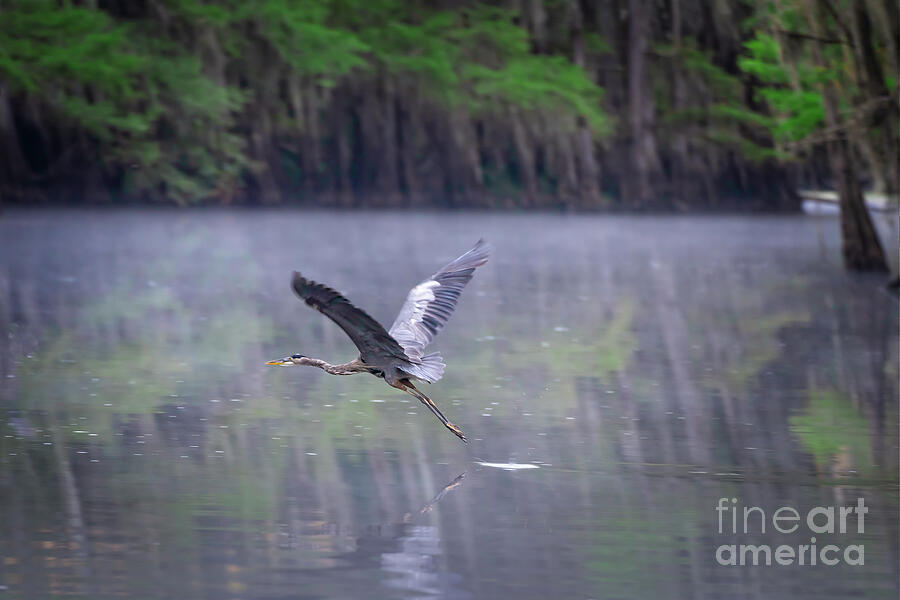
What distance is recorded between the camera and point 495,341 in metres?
13.8

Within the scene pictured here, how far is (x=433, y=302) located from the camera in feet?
26.9

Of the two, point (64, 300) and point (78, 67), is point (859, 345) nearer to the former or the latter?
point (64, 300)

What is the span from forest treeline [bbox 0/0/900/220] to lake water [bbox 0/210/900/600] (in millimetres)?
19559

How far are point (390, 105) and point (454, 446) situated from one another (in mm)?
36334

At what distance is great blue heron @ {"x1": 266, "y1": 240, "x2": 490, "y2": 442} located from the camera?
690 cm

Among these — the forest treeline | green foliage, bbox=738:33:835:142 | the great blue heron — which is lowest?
the forest treeline

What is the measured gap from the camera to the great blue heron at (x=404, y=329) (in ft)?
22.6

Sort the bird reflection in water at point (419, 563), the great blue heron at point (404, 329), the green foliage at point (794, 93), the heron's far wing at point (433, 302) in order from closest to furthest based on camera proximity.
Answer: the bird reflection in water at point (419, 563), the great blue heron at point (404, 329), the heron's far wing at point (433, 302), the green foliage at point (794, 93)

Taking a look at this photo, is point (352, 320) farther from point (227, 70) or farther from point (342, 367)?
point (227, 70)

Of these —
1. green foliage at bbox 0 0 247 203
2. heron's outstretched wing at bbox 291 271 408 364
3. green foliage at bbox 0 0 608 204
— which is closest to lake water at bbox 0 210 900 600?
heron's outstretched wing at bbox 291 271 408 364

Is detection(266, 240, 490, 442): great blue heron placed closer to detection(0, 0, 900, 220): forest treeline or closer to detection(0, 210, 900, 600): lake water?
detection(0, 210, 900, 600): lake water

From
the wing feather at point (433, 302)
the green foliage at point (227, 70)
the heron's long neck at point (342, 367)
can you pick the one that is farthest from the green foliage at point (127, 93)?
the heron's long neck at point (342, 367)

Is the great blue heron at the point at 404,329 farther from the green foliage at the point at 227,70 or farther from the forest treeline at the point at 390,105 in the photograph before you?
the forest treeline at the point at 390,105

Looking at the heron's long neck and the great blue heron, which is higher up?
the great blue heron
